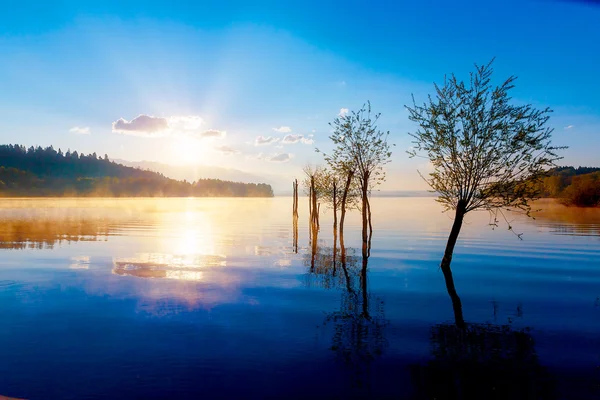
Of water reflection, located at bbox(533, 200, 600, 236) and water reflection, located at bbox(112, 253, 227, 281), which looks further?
water reflection, located at bbox(533, 200, 600, 236)

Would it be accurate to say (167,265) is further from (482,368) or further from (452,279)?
(482,368)

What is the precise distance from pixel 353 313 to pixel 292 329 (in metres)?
3.30

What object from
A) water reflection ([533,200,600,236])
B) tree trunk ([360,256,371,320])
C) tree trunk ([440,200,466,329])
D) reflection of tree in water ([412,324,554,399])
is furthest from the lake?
water reflection ([533,200,600,236])

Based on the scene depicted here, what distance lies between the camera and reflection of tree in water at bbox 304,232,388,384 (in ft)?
42.5

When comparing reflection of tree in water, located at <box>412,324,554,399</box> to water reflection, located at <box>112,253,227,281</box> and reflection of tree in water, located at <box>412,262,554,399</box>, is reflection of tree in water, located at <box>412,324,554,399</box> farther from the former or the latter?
water reflection, located at <box>112,253,227,281</box>

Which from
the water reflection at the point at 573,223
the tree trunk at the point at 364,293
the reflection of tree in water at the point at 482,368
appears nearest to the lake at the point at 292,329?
the reflection of tree in water at the point at 482,368

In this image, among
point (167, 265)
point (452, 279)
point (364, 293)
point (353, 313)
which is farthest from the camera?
point (167, 265)

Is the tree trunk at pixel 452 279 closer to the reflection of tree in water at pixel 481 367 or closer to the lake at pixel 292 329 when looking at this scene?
the lake at pixel 292 329

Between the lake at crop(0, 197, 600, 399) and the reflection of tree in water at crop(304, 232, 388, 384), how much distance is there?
95 mm

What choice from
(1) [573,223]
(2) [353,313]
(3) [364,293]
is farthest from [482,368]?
(1) [573,223]

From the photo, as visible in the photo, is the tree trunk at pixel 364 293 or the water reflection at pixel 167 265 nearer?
the tree trunk at pixel 364 293

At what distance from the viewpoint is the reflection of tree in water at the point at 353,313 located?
42.5 ft

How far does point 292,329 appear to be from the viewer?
604 inches

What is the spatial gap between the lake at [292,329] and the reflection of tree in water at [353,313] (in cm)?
9
